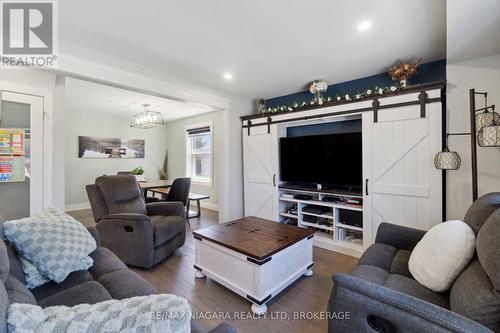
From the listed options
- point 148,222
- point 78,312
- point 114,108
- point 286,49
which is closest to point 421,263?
point 78,312

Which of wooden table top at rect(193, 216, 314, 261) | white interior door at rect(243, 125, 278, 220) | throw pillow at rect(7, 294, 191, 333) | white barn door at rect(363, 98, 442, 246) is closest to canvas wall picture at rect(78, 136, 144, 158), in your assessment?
white interior door at rect(243, 125, 278, 220)

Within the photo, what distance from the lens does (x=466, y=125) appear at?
2535 mm

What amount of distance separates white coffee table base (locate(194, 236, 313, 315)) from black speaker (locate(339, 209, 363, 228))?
3.07 feet

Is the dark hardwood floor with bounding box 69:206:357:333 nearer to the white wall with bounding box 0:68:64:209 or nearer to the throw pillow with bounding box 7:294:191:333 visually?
the throw pillow with bounding box 7:294:191:333

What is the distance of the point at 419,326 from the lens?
3.31 ft

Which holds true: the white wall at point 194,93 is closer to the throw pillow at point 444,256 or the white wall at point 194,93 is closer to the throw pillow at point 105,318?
the throw pillow at point 105,318

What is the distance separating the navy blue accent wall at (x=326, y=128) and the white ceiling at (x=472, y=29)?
1.26m

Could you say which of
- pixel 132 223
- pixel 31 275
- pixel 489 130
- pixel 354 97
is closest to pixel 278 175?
pixel 354 97

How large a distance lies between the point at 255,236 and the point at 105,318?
1746 millimetres

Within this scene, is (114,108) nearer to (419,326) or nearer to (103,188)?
(103,188)

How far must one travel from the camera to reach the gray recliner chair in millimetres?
2662

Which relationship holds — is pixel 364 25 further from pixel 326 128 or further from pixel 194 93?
pixel 194 93

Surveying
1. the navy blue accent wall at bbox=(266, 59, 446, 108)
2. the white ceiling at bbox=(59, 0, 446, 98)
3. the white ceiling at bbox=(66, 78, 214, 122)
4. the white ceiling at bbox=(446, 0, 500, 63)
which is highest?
the white ceiling at bbox=(66, 78, 214, 122)

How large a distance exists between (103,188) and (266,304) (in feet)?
7.77
